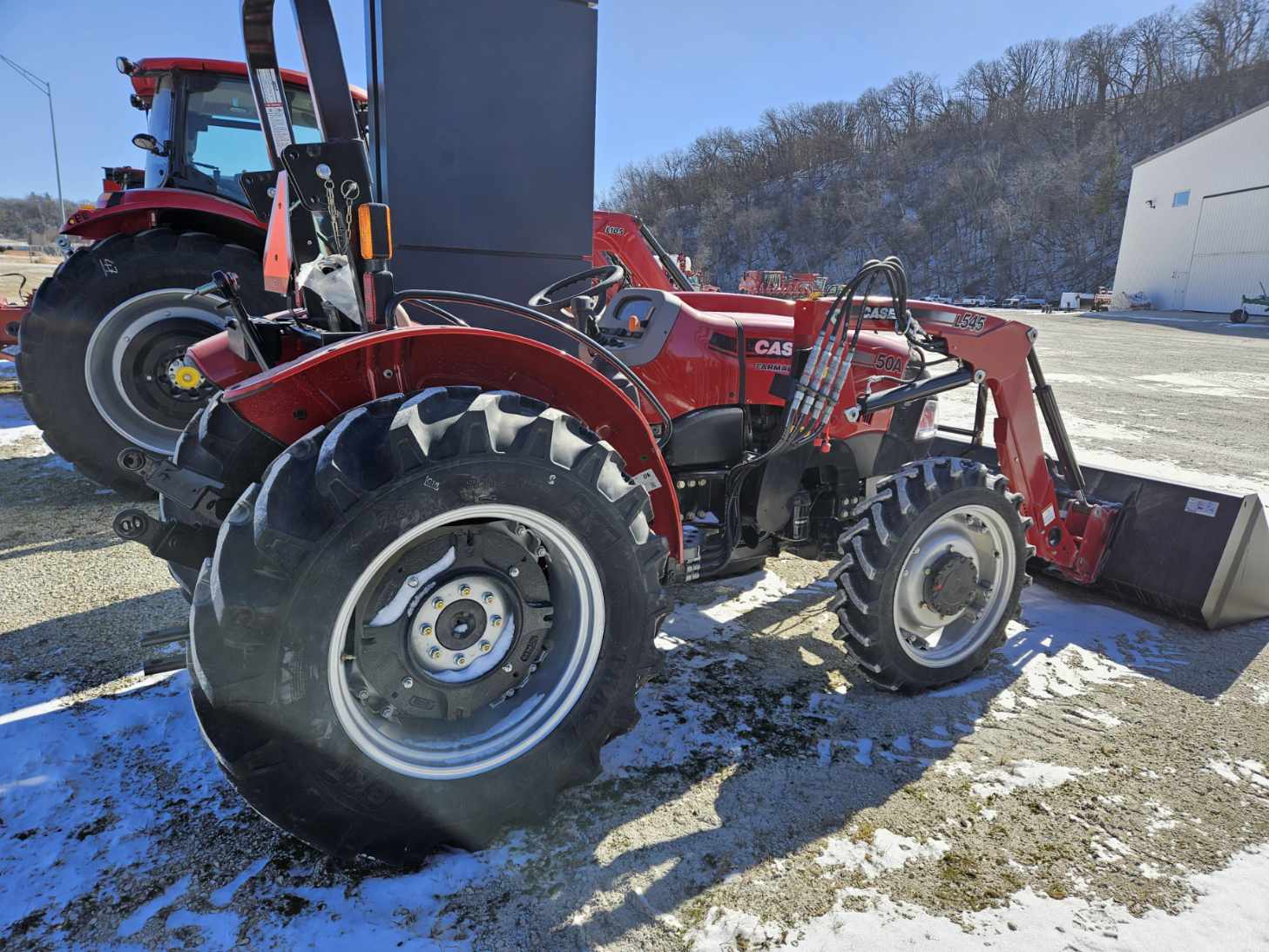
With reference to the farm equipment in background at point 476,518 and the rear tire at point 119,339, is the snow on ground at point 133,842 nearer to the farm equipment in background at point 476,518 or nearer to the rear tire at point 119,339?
the farm equipment in background at point 476,518

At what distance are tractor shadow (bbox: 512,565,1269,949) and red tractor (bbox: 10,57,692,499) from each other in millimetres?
3368

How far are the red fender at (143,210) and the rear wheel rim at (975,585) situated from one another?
423 cm

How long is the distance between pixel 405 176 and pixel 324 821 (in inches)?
89.6

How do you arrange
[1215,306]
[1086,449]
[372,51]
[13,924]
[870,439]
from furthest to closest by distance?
[1215,306], [1086,449], [870,439], [372,51], [13,924]

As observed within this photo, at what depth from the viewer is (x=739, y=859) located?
1.82 metres

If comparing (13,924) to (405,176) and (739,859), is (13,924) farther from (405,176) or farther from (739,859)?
(405,176)

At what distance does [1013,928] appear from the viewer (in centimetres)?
166

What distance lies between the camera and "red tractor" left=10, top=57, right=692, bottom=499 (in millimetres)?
4293

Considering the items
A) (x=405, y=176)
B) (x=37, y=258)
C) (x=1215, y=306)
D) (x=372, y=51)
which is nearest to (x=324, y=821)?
(x=405, y=176)

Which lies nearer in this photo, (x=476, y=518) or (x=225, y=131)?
(x=476, y=518)

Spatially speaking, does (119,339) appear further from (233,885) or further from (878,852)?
(878,852)

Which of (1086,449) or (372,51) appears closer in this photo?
(372,51)

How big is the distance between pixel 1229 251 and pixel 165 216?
42909 millimetres

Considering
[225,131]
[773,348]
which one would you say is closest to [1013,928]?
[773,348]
